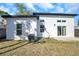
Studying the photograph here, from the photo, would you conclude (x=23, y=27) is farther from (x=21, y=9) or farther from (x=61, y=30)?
(x=61, y=30)

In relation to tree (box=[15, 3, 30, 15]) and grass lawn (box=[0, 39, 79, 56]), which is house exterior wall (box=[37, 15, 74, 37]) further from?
tree (box=[15, 3, 30, 15])

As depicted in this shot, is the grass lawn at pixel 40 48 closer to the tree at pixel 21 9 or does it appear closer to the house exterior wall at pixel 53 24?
the house exterior wall at pixel 53 24

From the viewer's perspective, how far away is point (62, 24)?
7.71 metres

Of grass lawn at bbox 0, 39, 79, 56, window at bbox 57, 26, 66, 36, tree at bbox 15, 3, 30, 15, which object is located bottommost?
grass lawn at bbox 0, 39, 79, 56

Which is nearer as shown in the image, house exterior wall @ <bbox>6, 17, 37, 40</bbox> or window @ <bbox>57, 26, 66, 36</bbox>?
window @ <bbox>57, 26, 66, 36</bbox>

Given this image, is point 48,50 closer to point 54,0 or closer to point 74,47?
point 74,47

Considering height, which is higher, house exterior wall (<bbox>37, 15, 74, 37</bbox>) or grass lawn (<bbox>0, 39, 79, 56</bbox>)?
house exterior wall (<bbox>37, 15, 74, 37</bbox>)

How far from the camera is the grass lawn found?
22.3 feet

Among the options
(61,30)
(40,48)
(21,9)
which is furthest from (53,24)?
(21,9)

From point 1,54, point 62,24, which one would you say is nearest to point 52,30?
point 62,24

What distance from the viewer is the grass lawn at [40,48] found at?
6.81 m

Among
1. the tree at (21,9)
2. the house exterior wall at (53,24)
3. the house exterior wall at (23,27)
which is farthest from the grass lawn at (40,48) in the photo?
the tree at (21,9)

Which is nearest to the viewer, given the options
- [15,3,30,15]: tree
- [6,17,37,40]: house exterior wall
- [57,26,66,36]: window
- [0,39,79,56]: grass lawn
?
[0,39,79,56]: grass lawn

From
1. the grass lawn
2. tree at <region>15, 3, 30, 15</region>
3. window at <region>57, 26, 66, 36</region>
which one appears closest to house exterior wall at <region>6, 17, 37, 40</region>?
the grass lawn
